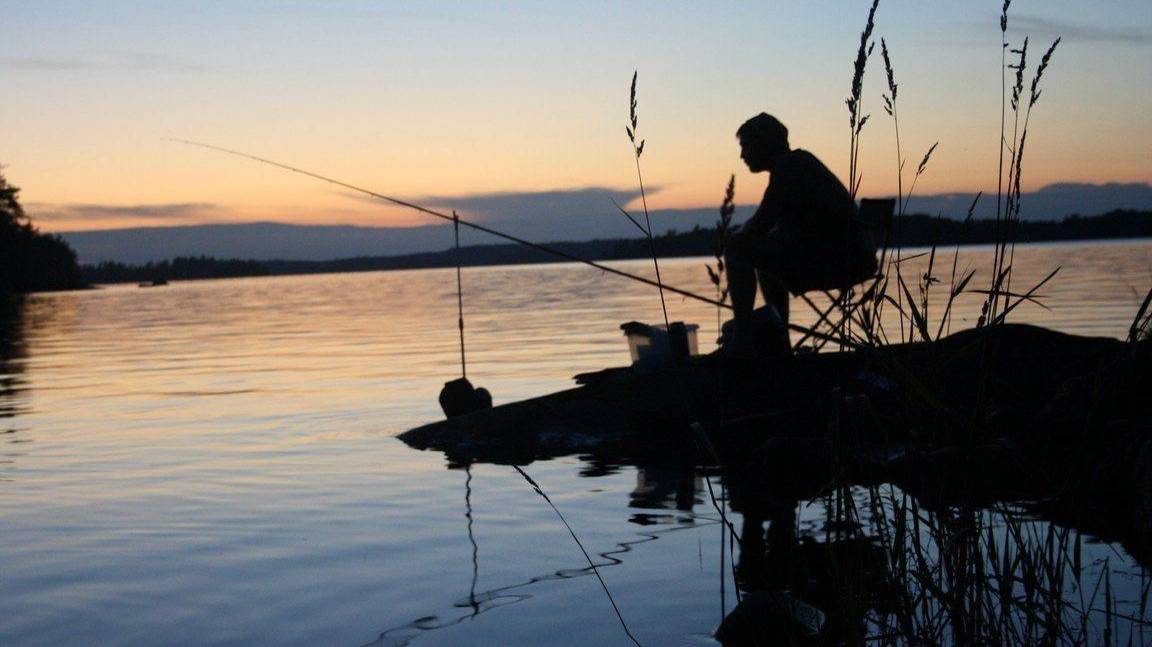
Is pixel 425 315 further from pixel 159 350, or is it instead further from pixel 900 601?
pixel 900 601

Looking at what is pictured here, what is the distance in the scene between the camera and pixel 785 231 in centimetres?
718

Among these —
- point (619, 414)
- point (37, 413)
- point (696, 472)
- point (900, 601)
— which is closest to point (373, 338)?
point (37, 413)

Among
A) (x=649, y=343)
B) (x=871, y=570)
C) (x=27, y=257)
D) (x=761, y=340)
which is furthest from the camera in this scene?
(x=27, y=257)

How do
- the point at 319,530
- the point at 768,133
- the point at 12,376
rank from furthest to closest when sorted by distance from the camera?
the point at 12,376 < the point at 768,133 < the point at 319,530

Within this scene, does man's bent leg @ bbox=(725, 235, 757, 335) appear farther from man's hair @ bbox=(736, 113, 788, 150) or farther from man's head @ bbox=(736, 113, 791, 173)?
man's hair @ bbox=(736, 113, 788, 150)

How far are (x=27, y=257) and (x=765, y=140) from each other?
77746 mm

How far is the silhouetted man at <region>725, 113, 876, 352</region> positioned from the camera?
23.3ft

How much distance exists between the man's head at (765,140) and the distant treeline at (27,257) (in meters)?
67.8

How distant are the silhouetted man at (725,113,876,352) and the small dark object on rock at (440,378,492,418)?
2.73m

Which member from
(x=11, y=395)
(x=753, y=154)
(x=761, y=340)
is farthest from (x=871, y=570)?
(x=11, y=395)

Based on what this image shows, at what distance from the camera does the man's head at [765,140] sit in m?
7.41

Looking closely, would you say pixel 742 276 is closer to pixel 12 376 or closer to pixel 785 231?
pixel 785 231

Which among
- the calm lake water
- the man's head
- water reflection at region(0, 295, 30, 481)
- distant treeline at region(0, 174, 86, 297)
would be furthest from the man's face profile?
distant treeline at region(0, 174, 86, 297)

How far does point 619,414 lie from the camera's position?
8078mm
